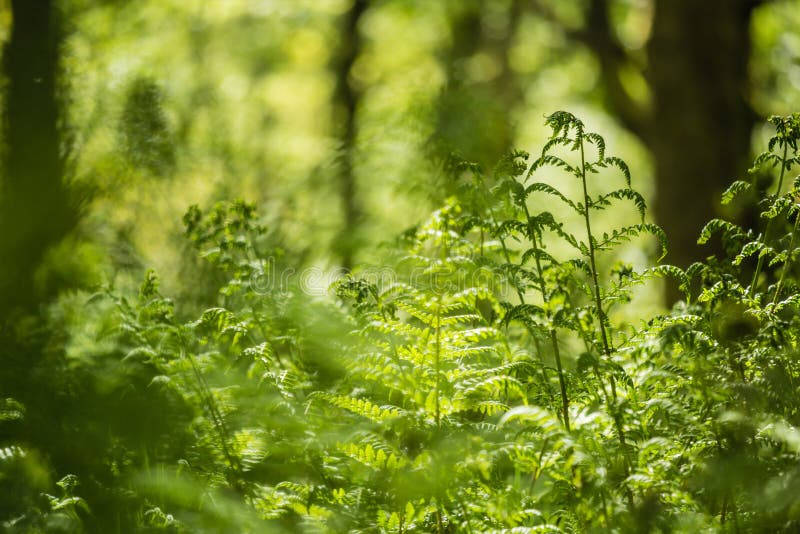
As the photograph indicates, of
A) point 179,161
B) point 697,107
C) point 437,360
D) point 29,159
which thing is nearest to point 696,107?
point 697,107

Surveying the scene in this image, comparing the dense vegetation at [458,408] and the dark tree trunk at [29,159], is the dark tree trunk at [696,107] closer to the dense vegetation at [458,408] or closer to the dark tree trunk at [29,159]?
the dense vegetation at [458,408]

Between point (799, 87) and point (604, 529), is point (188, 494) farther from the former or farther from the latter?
point (799, 87)

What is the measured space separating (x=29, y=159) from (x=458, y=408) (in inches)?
118

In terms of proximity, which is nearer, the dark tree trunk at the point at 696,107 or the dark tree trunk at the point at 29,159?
the dark tree trunk at the point at 29,159

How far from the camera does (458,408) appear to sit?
71.2 inches

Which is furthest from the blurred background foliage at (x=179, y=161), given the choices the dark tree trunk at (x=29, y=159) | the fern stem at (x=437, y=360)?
the fern stem at (x=437, y=360)

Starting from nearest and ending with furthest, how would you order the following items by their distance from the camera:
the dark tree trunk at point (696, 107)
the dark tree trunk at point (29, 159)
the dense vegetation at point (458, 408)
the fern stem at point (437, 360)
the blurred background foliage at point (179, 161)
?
the dense vegetation at point (458, 408)
the fern stem at point (437, 360)
the blurred background foliage at point (179, 161)
the dark tree trunk at point (29, 159)
the dark tree trunk at point (696, 107)

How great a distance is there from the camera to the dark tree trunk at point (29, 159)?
3.28 m

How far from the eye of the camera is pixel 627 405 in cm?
160

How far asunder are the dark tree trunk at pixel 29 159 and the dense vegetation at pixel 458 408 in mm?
744

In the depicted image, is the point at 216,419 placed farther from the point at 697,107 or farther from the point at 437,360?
the point at 697,107

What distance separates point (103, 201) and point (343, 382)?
3297mm

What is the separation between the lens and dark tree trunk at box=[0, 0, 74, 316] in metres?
3.28

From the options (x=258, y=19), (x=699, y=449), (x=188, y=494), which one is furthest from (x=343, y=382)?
(x=258, y=19)
